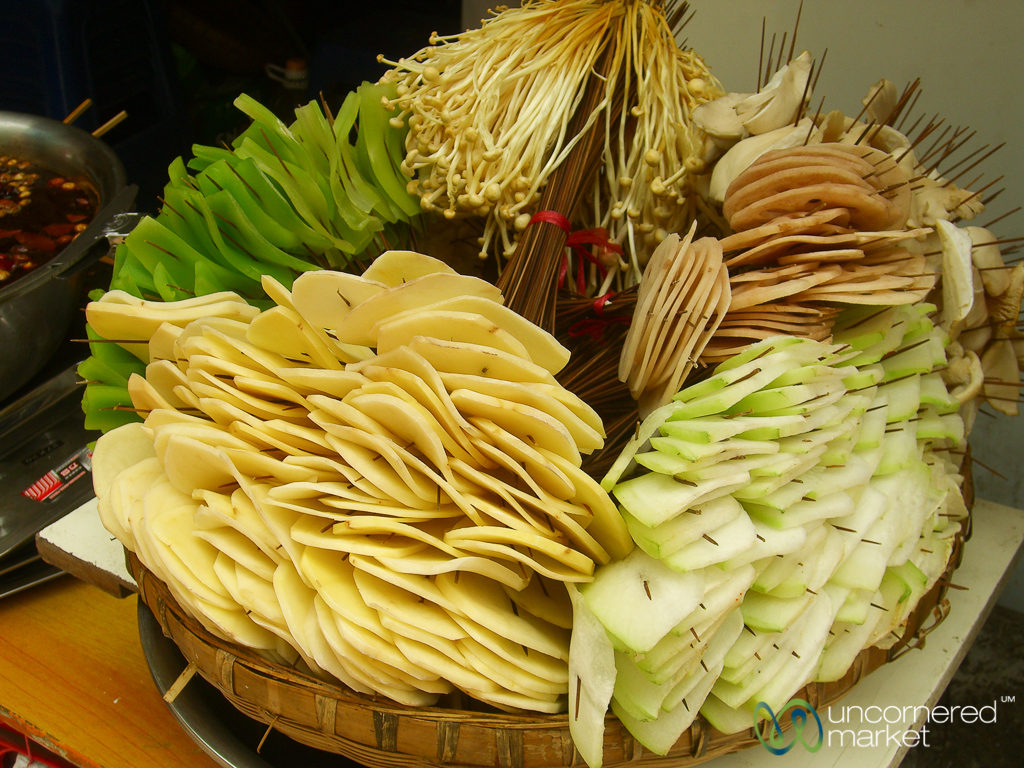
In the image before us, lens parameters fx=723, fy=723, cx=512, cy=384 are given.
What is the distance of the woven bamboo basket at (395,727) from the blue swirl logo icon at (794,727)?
3 cm

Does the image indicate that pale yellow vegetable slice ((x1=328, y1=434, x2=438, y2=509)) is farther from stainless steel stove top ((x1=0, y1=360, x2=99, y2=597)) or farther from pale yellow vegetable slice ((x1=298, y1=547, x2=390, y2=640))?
stainless steel stove top ((x1=0, y1=360, x2=99, y2=597))

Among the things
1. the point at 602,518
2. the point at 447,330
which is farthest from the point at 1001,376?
the point at 447,330

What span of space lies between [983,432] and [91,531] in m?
1.53

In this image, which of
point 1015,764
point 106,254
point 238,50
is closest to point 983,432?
point 1015,764

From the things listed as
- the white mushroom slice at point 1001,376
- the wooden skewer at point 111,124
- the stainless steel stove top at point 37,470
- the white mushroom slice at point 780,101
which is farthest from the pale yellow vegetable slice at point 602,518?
the wooden skewer at point 111,124

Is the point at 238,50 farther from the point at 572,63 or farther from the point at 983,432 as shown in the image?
the point at 983,432

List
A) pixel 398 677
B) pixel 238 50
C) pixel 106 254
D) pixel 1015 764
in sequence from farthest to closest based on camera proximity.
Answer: pixel 238 50
pixel 1015 764
pixel 106 254
pixel 398 677

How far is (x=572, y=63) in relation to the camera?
2.99ft

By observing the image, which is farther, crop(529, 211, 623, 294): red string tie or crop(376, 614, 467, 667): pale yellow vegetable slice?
crop(529, 211, 623, 294): red string tie

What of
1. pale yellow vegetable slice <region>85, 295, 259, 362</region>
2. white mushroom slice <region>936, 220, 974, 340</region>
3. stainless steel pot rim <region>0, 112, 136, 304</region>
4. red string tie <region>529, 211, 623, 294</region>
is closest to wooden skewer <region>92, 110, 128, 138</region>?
stainless steel pot rim <region>0, 112, 136, 304</region>

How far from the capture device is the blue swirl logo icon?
2.04 feet

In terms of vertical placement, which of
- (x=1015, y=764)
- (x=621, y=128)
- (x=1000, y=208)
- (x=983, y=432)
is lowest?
(x=1015, y=764)

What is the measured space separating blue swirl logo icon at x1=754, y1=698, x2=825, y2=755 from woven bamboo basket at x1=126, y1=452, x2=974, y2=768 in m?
0.03

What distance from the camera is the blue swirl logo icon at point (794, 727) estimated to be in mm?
622
